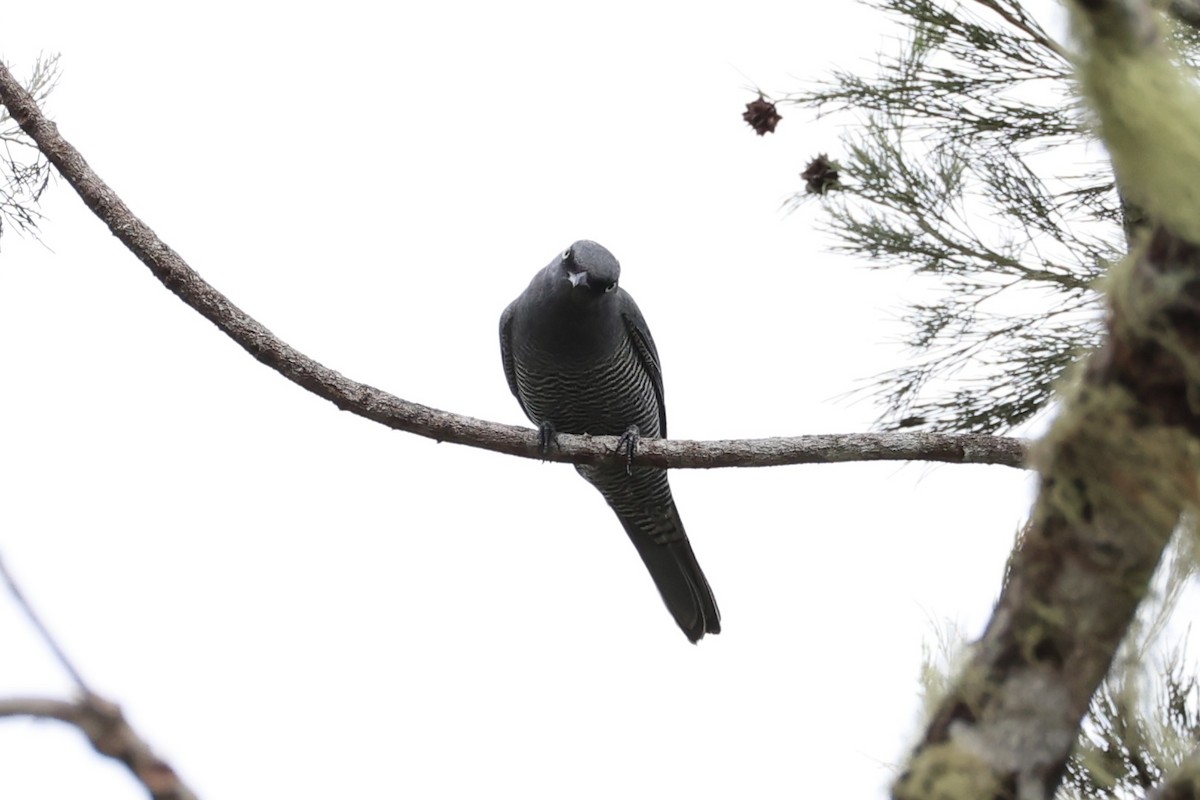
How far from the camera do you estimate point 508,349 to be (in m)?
3.34

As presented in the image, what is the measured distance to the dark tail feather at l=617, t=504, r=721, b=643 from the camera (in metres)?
3.41

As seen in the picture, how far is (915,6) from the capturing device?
1865mm

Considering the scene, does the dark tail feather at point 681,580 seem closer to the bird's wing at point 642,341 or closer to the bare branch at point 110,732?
the bird's wing at point 642,341

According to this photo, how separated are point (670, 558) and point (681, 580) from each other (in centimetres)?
7

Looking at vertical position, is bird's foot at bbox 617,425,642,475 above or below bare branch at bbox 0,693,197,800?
above

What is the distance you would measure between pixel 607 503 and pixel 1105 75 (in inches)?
110

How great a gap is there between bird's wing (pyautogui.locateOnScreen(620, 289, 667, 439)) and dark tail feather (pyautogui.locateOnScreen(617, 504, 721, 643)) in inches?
15.9

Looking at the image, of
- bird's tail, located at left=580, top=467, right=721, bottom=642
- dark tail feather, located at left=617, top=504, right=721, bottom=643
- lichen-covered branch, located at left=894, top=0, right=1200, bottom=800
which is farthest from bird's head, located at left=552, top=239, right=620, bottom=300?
lichen-covered branch, located at left=894, top=0, right=1200, bottom=800

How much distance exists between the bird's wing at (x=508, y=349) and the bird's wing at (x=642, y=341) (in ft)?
1.04

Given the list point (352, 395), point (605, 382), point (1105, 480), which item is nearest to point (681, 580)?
point (605, 382)

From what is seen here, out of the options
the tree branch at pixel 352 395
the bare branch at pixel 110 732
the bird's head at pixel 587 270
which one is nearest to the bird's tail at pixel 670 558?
the bird's head at pixel 587 270

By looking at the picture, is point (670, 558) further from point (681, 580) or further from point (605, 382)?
point (605, 382)

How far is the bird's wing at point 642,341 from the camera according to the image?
124 inches

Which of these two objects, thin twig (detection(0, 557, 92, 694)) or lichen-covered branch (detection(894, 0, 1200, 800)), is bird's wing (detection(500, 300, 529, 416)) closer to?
lichen-covered branch (detection(894, 0, 1200, 800))
